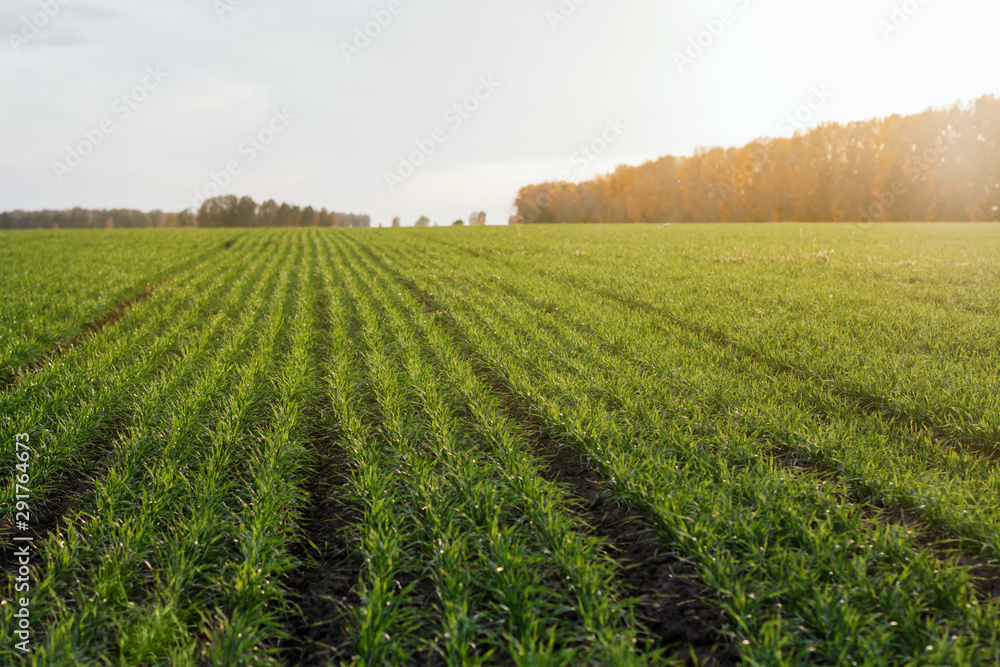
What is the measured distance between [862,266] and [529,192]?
91.9 metres

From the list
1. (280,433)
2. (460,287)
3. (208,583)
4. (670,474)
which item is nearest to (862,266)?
(460,287)

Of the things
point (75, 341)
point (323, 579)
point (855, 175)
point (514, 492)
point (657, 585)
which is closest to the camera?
point (657, 585)

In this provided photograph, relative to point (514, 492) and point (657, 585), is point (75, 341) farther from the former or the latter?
point (657, 585)

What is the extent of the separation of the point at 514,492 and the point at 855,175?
64.8m

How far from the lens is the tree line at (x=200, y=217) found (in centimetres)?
9969

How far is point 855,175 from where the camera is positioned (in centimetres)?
5466

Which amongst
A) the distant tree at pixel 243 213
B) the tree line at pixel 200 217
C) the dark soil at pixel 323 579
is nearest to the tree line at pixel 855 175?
the dark soil at pixel 323 579

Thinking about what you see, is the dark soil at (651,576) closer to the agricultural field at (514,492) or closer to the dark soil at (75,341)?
the agricultural field at (514,492)

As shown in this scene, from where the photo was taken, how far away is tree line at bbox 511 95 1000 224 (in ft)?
165

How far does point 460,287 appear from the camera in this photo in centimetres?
1291

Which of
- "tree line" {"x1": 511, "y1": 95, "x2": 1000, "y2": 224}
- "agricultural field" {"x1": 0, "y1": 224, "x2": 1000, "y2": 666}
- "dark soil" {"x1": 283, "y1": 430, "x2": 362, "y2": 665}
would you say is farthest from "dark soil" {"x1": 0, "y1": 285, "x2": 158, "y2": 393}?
"tree line" {"x1": 511, "y1": 95, "x2": 1000, "y2": 224}

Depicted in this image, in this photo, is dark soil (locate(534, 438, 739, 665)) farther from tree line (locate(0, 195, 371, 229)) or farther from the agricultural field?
tree line (locate(0, 195, 371, 229))

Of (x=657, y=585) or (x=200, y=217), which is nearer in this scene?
(x=657, y=585)

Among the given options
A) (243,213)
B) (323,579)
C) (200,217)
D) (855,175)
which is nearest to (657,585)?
(323,579)
